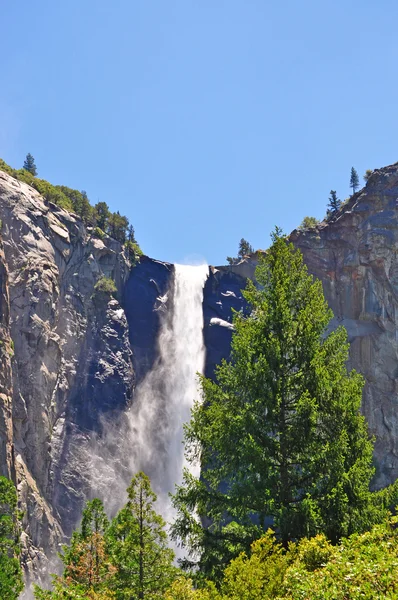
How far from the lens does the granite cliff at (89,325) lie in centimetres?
4375

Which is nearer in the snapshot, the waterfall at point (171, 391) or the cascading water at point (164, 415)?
the cascading water at point (164, 415)

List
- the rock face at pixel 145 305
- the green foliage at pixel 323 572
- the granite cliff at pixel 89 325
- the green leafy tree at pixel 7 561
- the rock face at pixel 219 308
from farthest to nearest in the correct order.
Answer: the rock face at pixel 219 308, the rock face at pixel 145 305, the granite cliff at pixel 89 325, the green leafy tree at pixel 7 561, the green foliage at pixel 323 572

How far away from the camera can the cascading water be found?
49.8 m

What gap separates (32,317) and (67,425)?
966 centimetres

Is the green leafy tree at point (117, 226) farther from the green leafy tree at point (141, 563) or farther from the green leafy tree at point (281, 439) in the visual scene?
the green leafy tree at point (281, 439)

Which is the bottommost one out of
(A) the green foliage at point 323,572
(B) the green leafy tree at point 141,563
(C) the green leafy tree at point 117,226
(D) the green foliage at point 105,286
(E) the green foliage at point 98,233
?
(A) the green foliage at point 323,572

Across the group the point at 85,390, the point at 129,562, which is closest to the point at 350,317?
the point at 85,390

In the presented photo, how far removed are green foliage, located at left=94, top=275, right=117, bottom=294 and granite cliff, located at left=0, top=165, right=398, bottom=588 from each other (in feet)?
1.56

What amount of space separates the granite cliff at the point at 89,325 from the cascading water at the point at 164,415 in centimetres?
107

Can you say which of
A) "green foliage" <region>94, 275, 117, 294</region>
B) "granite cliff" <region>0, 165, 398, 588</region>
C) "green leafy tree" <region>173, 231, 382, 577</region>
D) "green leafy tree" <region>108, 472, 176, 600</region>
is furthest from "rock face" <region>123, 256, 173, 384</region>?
"green leafy tree" <region>173, 231, 382, 577</region>

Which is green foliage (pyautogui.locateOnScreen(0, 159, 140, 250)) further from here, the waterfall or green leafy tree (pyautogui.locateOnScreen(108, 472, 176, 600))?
green leafy tree (pyautogui.locateOnScreen(108, 472, 176, 600))

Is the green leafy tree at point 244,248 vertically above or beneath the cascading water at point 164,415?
above

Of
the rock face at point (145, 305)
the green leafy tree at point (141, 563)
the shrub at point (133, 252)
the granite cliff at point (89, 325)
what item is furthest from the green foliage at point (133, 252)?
the green leafy tree at point (141, 563)

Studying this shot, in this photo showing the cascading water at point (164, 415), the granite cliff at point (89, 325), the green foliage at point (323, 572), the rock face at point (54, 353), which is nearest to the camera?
the green foliage at point (323, 572)
